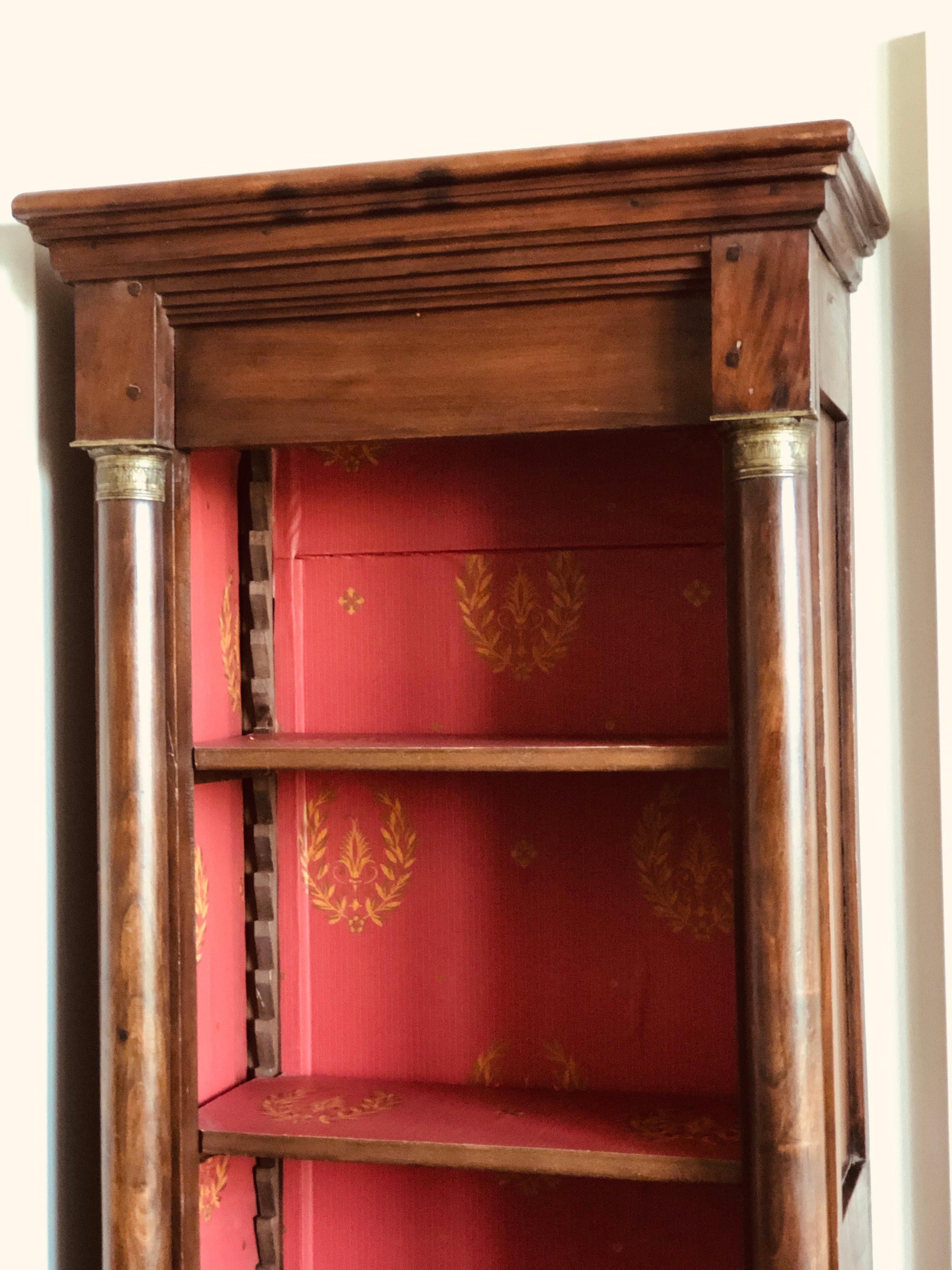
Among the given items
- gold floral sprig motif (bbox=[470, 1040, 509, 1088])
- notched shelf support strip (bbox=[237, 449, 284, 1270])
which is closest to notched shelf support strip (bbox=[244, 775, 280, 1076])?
notched shelf support strip (bbox=[237, 449, 284, 1270])

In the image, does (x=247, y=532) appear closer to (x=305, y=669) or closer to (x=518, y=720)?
(x=305, y=669)

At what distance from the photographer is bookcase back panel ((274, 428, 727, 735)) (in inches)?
60.2

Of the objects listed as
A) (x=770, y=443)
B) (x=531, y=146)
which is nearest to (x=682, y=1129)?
(x=770, y=443)

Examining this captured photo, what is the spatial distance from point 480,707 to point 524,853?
165 mm

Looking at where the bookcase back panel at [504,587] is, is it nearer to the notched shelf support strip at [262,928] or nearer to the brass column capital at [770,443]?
the notched shelf support strip at [262,928]

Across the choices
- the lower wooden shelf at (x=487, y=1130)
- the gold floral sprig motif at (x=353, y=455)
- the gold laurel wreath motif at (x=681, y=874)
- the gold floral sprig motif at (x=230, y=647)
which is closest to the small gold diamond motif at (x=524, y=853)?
the gold laurel wreath motif at (x=681, y=874)

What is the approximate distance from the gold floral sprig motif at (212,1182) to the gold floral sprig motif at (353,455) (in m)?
0.74

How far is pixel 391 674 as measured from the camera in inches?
63.7

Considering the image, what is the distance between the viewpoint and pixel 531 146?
1588 mm

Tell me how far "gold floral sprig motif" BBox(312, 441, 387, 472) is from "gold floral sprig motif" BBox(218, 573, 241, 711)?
0.17 meters

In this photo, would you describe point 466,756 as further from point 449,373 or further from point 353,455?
point 353,455

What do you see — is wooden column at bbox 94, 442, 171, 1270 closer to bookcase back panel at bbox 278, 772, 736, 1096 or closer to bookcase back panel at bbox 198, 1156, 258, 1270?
bookcase back panel at bbox 198, 1156, 258, 1270

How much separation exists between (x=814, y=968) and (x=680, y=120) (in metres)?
0.91

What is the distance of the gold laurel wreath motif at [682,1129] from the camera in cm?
133
